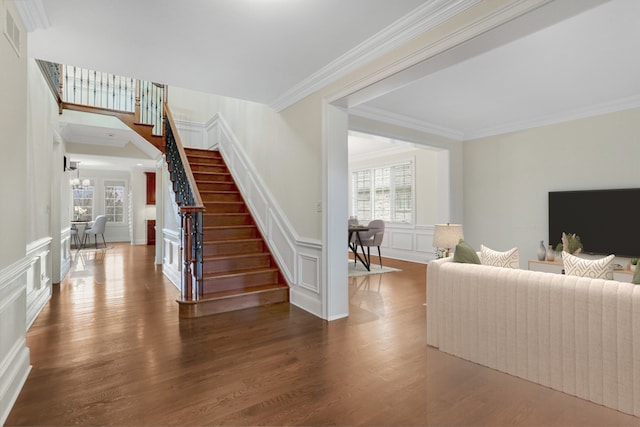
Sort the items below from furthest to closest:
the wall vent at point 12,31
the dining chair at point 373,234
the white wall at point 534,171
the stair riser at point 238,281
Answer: the dining chair at point 373,234
the white wall at point 534,171
the stair riser at point 238,281
the wall vent at point 12,31

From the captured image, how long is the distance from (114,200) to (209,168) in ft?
24.3

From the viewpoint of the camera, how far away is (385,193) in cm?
838

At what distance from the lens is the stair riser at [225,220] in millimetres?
5023

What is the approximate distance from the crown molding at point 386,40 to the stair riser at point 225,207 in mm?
2277

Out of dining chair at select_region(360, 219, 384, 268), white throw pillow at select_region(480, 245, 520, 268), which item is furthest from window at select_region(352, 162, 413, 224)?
white throw pillow at select_region(480, 245, 520, 268)

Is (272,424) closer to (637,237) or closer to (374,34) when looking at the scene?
(374,34)

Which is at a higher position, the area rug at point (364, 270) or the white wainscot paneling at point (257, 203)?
the white wainscot paneling at point (257, 203)

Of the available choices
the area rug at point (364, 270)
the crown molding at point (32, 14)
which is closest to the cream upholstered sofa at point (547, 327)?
the area rug at point (364, 270)

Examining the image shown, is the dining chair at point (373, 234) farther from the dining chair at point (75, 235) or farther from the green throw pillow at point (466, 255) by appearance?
the dining chair at point (75, 235)

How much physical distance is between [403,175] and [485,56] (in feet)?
15.2

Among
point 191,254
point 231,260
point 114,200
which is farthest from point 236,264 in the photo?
point 114,200

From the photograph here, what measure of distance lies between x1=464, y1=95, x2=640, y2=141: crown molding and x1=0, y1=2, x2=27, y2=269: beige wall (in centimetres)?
640

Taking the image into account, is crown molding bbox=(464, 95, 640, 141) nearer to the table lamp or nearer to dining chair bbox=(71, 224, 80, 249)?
the table lamp

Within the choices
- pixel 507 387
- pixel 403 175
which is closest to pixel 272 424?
pixel 507 387
